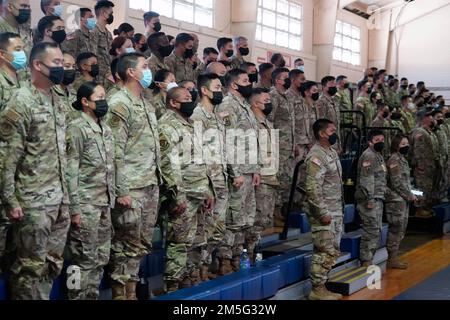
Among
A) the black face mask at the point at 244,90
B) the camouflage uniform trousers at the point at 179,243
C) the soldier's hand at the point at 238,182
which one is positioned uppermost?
the black face mask at the point at 244,90

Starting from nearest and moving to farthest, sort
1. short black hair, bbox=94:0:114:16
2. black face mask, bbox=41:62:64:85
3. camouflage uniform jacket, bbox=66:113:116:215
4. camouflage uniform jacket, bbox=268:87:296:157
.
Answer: black face mask, bbox=41:62:64:85 → camouflage uniform jacket, bbox=66:113:116:215 → short black hair, bbox=94:0:114:16 → camouflage uniform jacket, bbox=268:87:296:157

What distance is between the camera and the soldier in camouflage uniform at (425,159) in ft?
32.2

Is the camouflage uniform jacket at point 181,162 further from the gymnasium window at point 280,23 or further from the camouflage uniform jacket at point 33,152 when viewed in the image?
the gymnasium window at point 280,23

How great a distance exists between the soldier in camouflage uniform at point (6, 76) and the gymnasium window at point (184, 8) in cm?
568

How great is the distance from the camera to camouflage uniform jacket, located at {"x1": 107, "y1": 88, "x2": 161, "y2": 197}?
4.28m

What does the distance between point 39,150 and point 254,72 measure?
3479 millimetres

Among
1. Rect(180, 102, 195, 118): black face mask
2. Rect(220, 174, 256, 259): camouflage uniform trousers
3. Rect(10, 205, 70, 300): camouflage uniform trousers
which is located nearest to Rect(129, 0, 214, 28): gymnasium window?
Rect(220, 174, 256, 259): camouflage uniform trousers

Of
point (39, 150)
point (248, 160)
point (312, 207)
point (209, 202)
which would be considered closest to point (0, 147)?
point (39, 150)

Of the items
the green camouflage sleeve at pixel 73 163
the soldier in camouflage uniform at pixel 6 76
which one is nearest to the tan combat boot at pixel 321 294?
the green camouflage sleeve at pixel 73 163

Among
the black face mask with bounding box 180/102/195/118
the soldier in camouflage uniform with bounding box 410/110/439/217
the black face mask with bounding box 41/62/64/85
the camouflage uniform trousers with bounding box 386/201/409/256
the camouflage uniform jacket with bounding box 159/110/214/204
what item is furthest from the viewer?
the soldier in camouflage uniform with bounding box 410/110/439/217

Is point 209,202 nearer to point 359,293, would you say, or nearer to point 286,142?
point 359,293

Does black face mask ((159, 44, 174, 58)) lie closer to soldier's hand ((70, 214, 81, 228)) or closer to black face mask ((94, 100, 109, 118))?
black face mask ((94, 100, 109, 118))

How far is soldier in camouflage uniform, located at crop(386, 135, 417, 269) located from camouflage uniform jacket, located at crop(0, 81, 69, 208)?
4388mm

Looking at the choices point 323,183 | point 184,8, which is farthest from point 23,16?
point 184,8
